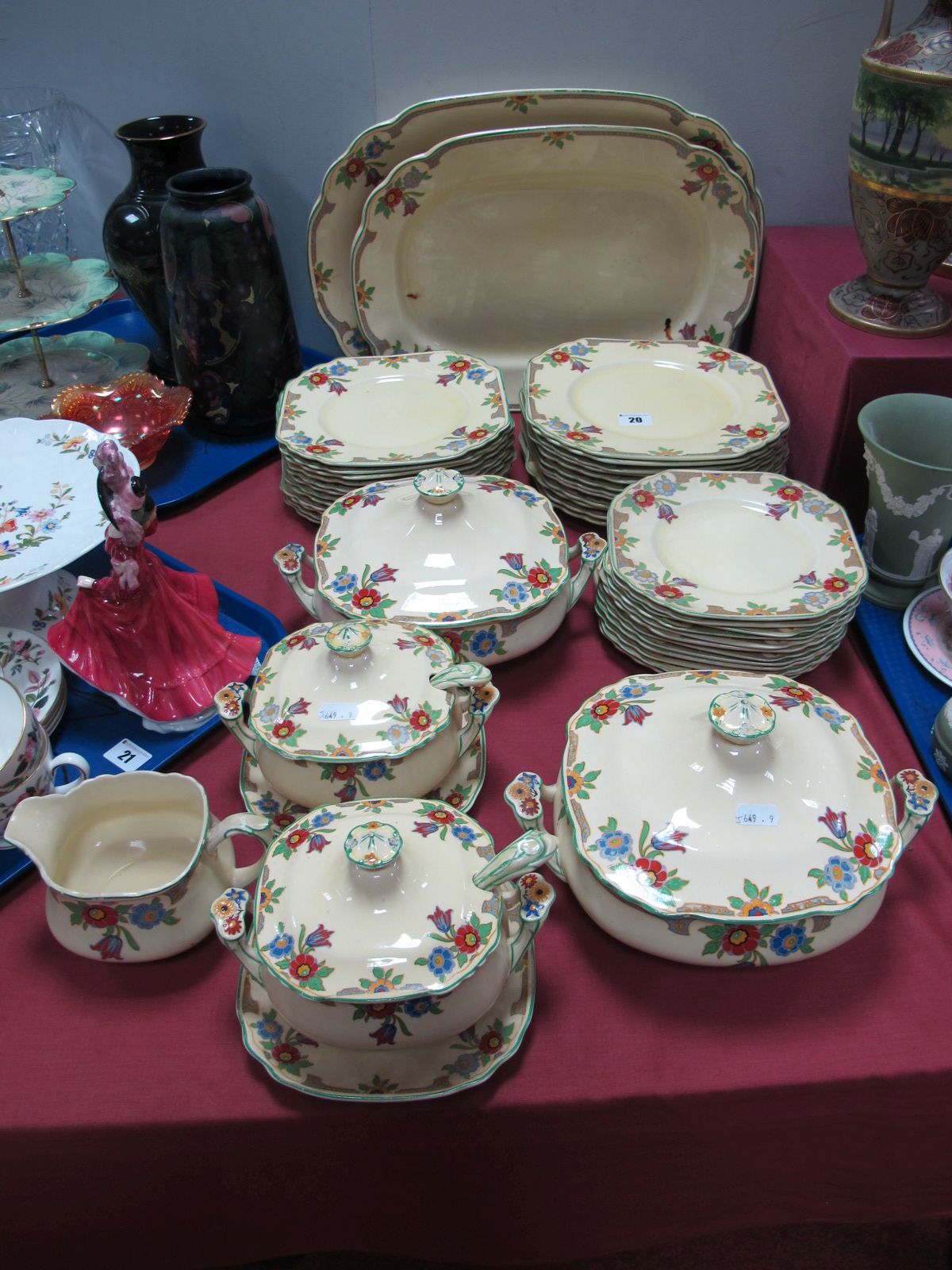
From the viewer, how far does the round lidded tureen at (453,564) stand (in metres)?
1.01

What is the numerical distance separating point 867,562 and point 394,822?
2.40 feet

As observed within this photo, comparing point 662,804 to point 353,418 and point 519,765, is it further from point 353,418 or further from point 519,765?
point 353,418

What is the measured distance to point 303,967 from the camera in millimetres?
659

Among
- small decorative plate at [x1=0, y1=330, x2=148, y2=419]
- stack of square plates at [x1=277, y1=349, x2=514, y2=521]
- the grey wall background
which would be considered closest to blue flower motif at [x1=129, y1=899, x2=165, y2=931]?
stack of square plates at [x1=277, y1=349, x2=514, y2=521]

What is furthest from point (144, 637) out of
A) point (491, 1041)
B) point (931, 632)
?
point (931, 632)

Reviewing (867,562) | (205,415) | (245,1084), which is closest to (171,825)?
(245,1084)

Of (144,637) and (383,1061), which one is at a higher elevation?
(144,637)

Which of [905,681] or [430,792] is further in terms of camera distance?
[905,681]

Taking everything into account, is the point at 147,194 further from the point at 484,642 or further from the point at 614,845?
the point at 614,845

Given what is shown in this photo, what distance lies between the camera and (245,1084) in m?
0.75

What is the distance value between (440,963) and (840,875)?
0.34 meters

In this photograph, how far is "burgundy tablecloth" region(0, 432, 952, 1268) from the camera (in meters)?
0.75

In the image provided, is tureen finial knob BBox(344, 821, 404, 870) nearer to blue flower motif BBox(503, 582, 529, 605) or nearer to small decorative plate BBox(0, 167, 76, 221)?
blue flower motif BBox(503, 582, 529, 605)

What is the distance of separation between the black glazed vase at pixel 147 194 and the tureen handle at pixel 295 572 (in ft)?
1.95
